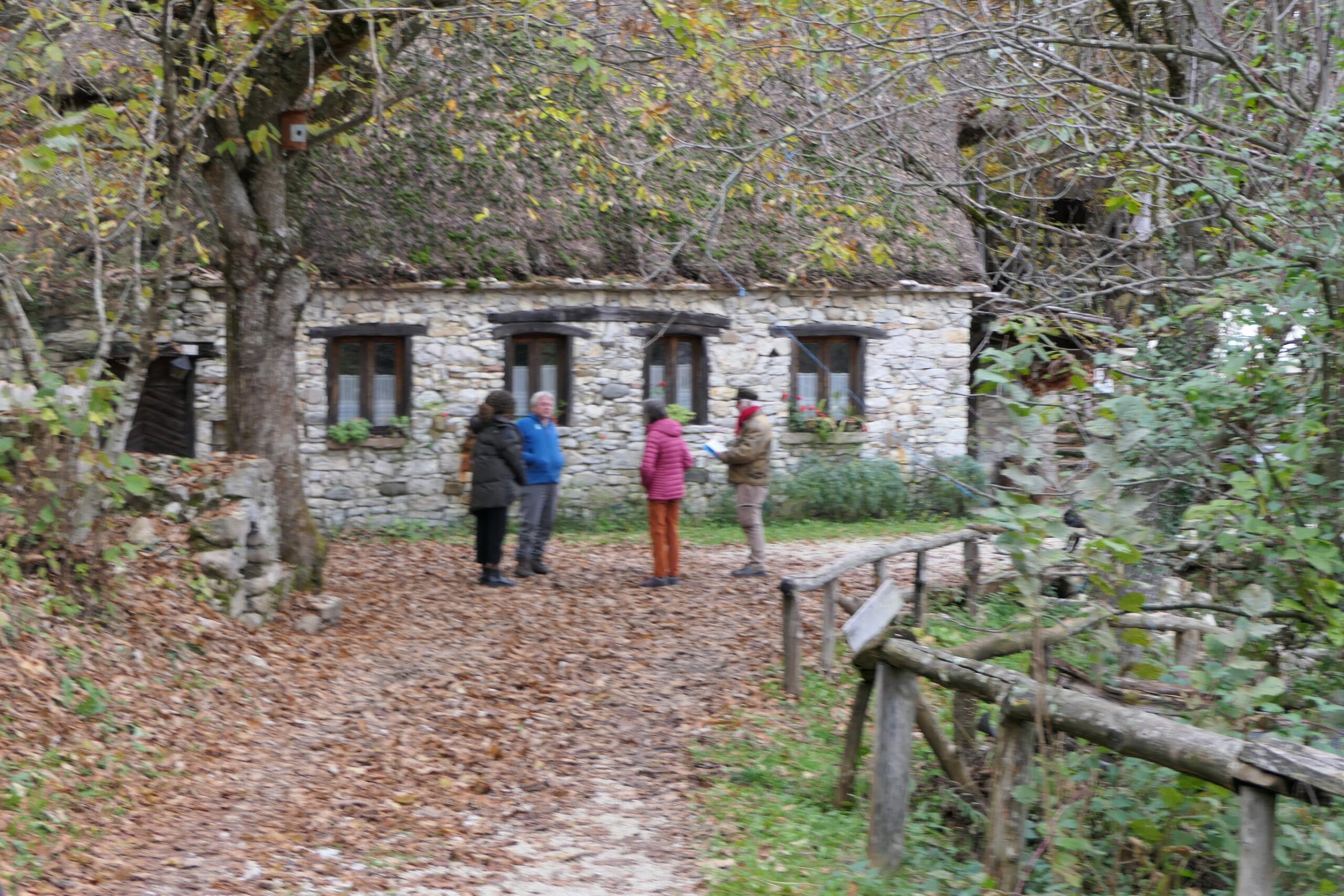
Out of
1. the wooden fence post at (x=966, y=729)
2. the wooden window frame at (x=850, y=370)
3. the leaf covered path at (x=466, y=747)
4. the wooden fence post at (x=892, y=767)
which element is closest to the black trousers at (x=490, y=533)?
the leaf covered path at (x=466, y=747)

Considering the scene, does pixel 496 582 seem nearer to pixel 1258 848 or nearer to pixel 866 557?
pixel 866 557

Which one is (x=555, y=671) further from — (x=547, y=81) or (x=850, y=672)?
(x=547, y=81)

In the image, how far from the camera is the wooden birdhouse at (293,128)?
9141 millimetres

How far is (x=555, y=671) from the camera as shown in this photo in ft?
26.4

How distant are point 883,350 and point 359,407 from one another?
6.93m

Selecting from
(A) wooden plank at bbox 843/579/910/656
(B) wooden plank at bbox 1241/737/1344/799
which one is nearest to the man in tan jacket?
(A) wooden plank at bbox 843/579/910/656

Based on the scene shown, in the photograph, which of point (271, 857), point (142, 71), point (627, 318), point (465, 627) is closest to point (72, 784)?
point (271, 857)

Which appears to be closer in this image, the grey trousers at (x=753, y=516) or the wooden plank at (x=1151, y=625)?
the wooden plank at (x=1151, y=625)

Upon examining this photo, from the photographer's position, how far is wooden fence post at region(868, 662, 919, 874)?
188 inches

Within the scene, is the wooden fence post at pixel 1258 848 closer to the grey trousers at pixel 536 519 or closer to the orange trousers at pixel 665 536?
the orange trousers at pixel 665 536

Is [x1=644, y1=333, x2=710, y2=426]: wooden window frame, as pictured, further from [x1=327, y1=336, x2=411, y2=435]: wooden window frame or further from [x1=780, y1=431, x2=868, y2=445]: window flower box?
[x1=327, y1=336, x2=411, y2=435]: wooden window frame

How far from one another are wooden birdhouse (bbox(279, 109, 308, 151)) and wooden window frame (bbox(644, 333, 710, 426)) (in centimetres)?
667

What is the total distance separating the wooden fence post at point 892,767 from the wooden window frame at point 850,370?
1115 centimetres

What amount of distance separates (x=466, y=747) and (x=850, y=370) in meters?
10.6
